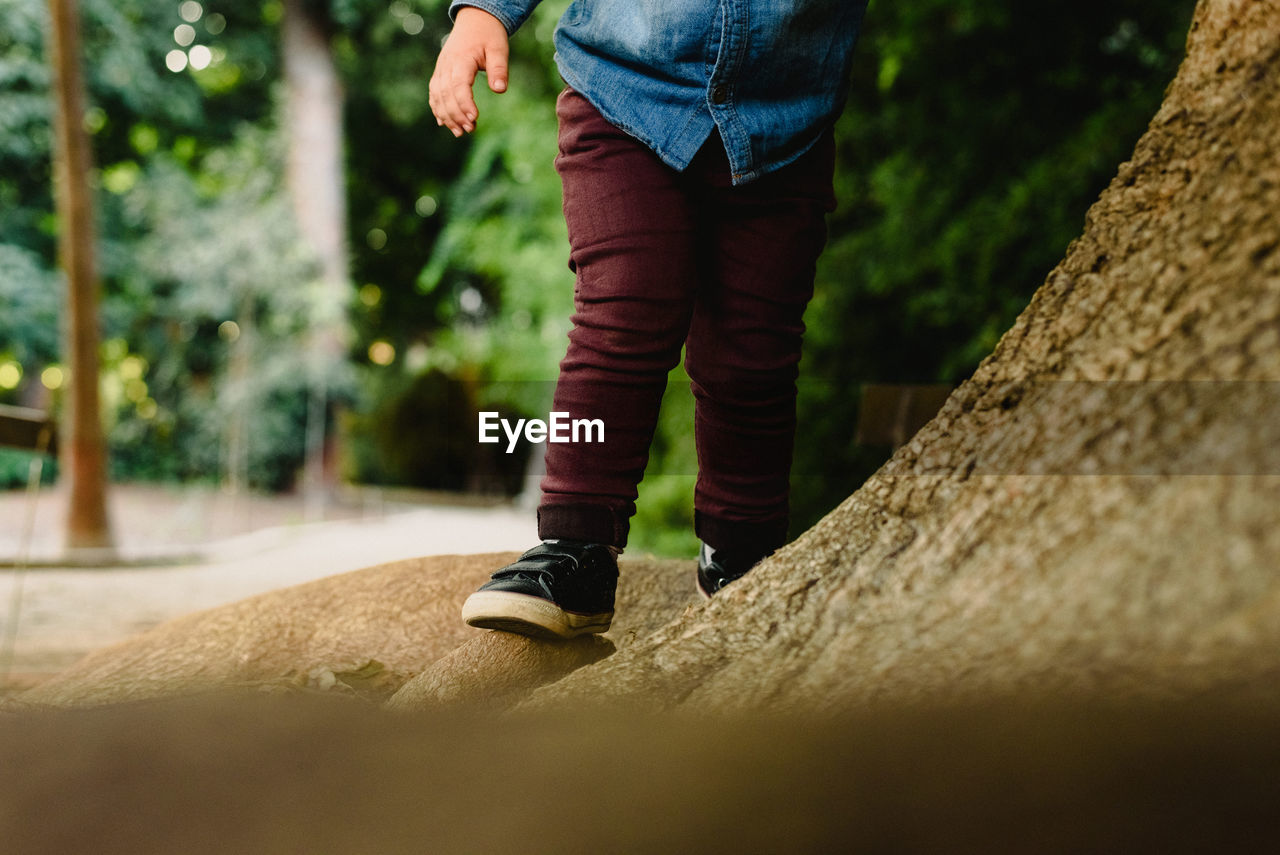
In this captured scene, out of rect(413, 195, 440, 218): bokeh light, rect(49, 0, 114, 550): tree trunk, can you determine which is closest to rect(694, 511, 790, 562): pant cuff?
rect(49, 0, 114, 550): tree trunk

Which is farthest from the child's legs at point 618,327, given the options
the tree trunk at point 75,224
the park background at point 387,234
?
the tree trunk at point 75,224

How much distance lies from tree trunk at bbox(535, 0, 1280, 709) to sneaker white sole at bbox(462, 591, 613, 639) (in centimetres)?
13

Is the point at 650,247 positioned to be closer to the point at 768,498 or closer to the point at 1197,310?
the point at 768,498

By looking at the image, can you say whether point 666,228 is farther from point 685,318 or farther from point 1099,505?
point 1099,505

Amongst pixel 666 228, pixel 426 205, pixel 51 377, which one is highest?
pixel 426 205

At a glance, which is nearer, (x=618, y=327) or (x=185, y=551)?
(x=618, y=327)

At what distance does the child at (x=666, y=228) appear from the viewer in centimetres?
129

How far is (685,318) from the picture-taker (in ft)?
4.37

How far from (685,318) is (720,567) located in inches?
17.6

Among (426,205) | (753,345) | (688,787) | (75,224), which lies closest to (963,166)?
(753,345)

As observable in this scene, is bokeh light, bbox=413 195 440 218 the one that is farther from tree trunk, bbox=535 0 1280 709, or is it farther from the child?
tree trunk, bbox=535 0 1280 709

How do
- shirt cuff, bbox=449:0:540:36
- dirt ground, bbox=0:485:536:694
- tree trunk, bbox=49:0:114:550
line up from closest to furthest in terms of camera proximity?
shirt cuff, bbox=449:0:540:36
dirt ground, bbox=0:485:536:694
tree trunk, bbox=49:0:114:550

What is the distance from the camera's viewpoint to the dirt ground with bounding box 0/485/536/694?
3777 mm

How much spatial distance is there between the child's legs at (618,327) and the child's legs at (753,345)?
0.12 metres
